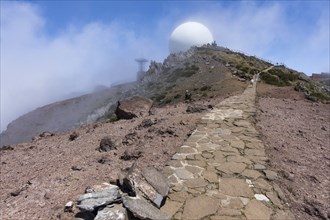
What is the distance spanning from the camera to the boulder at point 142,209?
553 centimetres

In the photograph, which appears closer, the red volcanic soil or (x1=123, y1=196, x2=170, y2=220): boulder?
(x1=123, y1=196, x2=170, y2=220): boulder

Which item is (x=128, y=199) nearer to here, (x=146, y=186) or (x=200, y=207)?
(x=146, y=186)

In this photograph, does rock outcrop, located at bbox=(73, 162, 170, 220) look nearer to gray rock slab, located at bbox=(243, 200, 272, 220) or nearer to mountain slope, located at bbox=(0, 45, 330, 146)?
gray rock slab, located at bbox=(243, 200, 272, 220)

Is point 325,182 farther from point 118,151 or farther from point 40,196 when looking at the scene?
point 40,196

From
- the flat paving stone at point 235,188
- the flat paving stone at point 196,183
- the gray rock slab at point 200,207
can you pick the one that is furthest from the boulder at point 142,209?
the flat paving stone at point 235,188

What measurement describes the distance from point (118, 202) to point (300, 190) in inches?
163

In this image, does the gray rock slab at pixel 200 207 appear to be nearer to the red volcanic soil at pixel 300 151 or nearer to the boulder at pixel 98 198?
the boulder at pixel 98 198

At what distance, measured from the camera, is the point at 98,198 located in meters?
5.88

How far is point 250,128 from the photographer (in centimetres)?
Result: 1132

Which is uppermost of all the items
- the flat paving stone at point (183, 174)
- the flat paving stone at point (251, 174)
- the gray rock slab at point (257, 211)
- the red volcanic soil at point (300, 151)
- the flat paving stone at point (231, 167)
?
the flat paving stone at point (183, 174)

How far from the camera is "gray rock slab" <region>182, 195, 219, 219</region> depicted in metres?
5.91

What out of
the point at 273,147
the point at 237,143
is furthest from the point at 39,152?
the point at 273,147

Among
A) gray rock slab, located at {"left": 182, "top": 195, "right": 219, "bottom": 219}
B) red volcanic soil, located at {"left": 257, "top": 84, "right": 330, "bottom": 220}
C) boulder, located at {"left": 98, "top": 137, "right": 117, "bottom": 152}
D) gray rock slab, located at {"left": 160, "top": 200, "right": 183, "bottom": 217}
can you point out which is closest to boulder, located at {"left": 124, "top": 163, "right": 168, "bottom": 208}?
gray rock slab, located at {"left": 160, "top": 200, "right": 183, "bottom": 217}

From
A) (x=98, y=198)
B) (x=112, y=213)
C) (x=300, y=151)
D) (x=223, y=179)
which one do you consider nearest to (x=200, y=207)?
(x=223, y=179)
